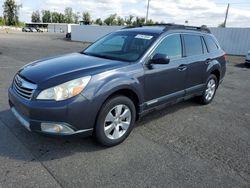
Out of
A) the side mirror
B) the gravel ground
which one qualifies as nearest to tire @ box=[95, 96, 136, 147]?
→ the gravel ground

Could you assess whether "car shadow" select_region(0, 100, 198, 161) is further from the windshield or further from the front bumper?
the windshield

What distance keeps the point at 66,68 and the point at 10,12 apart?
319 ft

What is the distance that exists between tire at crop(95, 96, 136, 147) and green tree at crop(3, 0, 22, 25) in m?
95.3

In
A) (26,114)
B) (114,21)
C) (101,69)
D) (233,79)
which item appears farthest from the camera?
(114,21)

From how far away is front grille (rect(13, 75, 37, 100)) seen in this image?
316 cm

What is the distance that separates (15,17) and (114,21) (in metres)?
38.1

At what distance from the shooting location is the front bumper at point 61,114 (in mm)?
2982

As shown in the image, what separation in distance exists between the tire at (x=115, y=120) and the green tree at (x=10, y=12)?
313 feet

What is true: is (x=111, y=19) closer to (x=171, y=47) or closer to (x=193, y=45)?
(x=193, y=45)

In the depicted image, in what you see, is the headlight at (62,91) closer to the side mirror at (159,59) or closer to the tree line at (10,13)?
the side mirror at (159,59)

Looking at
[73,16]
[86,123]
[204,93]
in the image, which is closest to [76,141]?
[86,123]

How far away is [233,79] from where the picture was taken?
978 centimetres

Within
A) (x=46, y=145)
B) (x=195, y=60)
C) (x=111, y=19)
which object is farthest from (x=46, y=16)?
(x=46, y=145)

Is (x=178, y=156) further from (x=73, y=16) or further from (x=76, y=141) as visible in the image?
(x=73, y=16)
